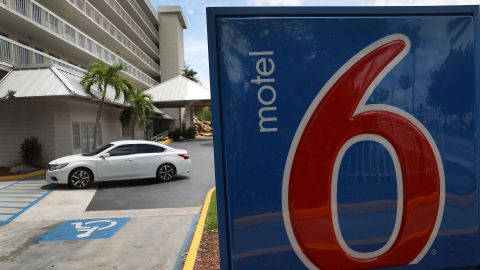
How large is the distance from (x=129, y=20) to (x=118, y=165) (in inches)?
1568

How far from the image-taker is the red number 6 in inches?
88.9

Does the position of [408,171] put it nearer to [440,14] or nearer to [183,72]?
[440,14]

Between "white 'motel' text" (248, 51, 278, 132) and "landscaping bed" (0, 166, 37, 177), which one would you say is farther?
"landscaping bed" (0, 166, 37, 177)

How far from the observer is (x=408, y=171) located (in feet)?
7.77

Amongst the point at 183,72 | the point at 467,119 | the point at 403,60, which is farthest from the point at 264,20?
the point at 183,72

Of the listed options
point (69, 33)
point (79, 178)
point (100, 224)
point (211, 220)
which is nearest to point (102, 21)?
point (69, 33)

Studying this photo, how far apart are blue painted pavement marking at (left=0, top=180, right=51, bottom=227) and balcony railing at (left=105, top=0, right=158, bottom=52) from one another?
98.5 ft

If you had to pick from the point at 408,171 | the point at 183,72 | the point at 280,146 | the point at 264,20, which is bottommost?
the point at 408,171

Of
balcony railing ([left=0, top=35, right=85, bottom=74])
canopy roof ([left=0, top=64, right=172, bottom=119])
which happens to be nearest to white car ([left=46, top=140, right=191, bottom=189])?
canopy roof ([left=0, top=64, right=172, bottom=119])

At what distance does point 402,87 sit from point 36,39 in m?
27.3

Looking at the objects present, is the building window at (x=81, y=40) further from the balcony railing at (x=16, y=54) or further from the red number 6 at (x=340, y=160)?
the red number 6 at (x=340, y=160)

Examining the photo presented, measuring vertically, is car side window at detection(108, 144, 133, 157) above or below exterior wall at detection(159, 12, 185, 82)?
below

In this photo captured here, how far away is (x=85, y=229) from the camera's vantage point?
7.85 metres

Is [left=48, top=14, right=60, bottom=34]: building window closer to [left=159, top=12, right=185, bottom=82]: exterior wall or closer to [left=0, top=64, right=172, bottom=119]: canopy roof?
[left=0, top=64, right=172, bottom=119]: canopy roof
